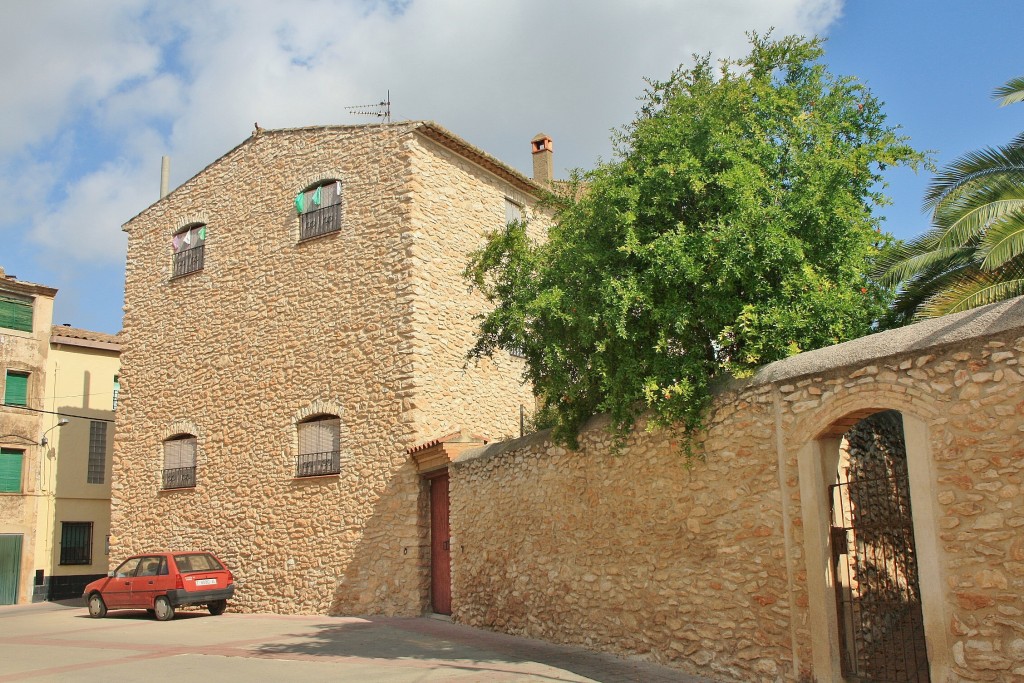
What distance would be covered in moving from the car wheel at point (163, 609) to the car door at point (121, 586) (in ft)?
3.15

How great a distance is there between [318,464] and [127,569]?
442 centimetres

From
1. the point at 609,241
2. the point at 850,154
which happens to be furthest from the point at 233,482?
the point at 850,154

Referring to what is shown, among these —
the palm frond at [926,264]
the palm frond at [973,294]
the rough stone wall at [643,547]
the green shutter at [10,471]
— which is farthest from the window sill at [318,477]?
the green shutter at [10,471]

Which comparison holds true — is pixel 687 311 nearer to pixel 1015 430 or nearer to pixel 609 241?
pixel 609 241

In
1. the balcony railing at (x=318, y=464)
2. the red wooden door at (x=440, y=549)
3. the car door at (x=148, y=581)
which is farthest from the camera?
the balcony railing at (x=318, y=464)

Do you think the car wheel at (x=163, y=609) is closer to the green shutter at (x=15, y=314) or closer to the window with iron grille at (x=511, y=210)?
the window with iron grille at (x=511, y=210)

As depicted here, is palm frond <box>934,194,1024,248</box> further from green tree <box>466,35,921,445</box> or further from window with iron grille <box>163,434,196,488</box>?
window with iron grille <box>163,434,196,488</box>

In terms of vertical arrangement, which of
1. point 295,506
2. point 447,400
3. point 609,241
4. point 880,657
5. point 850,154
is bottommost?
point 880,657

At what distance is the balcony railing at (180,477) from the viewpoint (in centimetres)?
1905

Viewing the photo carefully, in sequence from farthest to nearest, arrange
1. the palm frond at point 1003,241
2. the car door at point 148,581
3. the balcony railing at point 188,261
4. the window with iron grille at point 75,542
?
the window with iron grille at point 75,542 < the balcony railing at point 188,261 < the car door at point 148,581 < the palm frond at point 1003,241

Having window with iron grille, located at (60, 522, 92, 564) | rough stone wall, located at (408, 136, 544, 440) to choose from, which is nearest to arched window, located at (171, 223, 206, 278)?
rough stone wall, located at (408, 136, 544, 440)

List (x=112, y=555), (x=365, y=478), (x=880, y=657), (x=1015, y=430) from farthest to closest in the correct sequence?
(x=112, y=555), (x=365, y=478), (x=880, y=657), (x=1015, y=430)

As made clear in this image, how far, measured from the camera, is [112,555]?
792 inches

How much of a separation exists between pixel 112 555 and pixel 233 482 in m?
4.54
